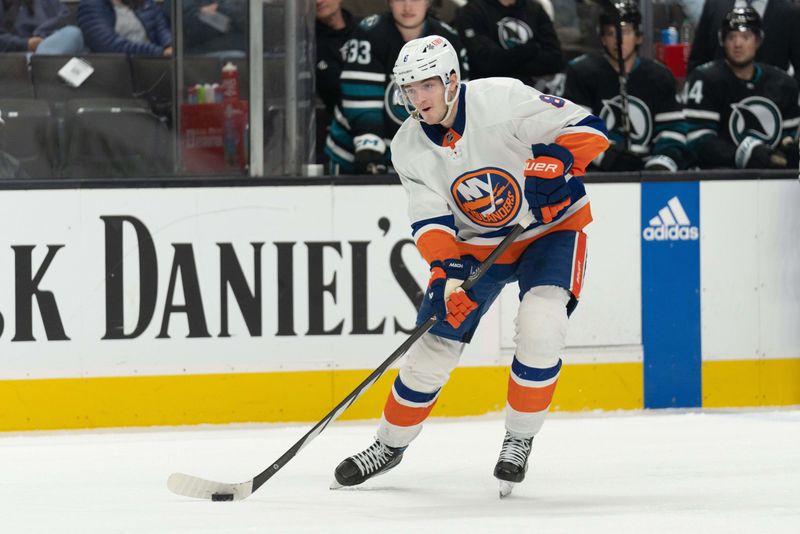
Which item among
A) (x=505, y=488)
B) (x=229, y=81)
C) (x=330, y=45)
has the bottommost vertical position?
(x=505, y=488)

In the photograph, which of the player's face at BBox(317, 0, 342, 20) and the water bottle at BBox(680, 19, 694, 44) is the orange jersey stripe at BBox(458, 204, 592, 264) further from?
the water bottle at BBox(680, 19, 694, 44)

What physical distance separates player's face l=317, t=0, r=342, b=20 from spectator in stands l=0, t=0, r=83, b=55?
810 millimetres

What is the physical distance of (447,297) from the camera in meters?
3.18

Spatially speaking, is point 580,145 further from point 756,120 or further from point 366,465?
point 756,120

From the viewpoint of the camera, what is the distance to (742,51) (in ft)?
16.0

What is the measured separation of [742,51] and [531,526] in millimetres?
2520

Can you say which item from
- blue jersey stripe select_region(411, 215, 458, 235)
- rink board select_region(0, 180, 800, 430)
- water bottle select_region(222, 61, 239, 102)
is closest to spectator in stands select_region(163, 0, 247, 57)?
water bottle select_region(222, 61, 239, 102)

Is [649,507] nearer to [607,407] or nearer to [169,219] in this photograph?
[607,407]

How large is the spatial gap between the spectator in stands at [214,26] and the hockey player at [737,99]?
1.56 metres

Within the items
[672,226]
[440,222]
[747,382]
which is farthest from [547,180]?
[747,382]

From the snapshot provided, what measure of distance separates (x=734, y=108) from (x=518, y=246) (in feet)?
5.87

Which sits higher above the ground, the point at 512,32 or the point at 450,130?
the point at 512,32

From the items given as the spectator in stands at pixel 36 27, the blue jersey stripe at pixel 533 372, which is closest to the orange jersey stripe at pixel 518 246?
the blue jersey stripe at pixel 533 372

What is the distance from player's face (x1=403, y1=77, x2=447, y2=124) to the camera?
3172 mm
